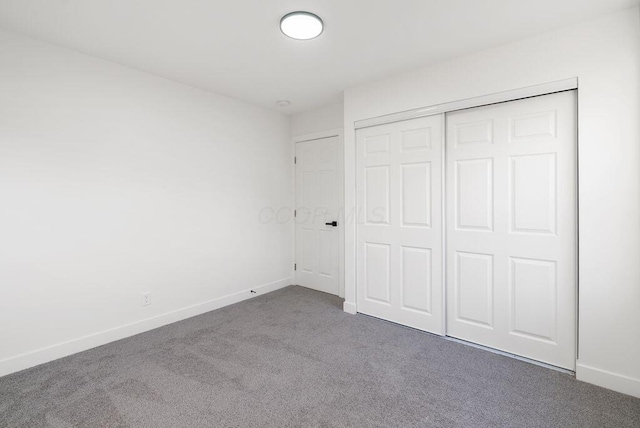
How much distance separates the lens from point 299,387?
205cm

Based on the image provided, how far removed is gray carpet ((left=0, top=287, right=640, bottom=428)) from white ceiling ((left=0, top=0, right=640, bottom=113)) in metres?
2.43

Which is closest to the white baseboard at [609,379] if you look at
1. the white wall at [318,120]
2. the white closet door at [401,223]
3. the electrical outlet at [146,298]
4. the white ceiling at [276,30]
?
the white closet door at [401,223]

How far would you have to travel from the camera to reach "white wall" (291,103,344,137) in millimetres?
3885

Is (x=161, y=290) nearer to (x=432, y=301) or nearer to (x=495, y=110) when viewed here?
(x=432, y=301)

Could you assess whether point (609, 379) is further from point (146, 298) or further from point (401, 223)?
point (146, 298)

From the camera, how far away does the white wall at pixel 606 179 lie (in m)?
1.95

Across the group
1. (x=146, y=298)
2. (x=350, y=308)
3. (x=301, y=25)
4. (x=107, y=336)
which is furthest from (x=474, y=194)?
(x=107, y=336)

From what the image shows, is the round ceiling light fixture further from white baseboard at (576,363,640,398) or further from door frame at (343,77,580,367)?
white baseboard at (576,363,640,398)

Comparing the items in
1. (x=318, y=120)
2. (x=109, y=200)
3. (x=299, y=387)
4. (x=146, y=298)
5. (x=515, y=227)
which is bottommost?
(x=299, y=387)

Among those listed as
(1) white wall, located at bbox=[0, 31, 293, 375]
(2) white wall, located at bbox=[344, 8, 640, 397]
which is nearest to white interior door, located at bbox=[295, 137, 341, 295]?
(1) white wall, located at bbox=[0, 31, 293, 375]

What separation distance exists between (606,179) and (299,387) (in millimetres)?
2424

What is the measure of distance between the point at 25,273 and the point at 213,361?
152cm

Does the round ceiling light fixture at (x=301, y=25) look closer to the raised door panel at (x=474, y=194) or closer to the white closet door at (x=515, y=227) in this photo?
the white closet door at (x=515, y=227)

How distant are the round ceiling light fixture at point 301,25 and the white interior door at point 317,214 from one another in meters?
1.83
